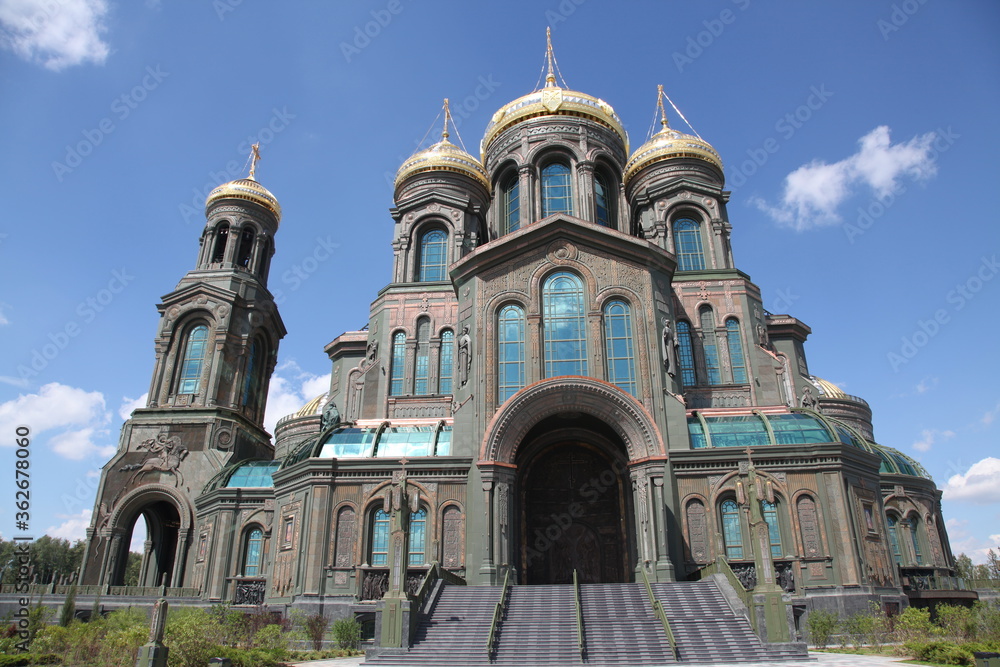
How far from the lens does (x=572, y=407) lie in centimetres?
2378

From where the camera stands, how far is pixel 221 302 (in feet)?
127

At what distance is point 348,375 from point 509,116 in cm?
1615

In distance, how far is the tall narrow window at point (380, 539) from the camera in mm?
23264

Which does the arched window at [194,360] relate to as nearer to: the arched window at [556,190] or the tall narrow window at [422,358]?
the tall narrow window at [422,358]

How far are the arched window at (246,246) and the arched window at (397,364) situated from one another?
14.6m

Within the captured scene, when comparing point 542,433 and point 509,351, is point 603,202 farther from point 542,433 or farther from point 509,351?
point 542,433

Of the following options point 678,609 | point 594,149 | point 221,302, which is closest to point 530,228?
point 594,149

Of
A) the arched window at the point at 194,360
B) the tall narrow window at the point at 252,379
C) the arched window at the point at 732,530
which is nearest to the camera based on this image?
the arched window at the point at 732,530

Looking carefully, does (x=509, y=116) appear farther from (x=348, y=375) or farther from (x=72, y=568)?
(x=72, y=568)

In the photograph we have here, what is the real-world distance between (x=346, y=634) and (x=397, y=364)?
1368 centimetres

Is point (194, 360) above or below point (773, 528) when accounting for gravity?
above

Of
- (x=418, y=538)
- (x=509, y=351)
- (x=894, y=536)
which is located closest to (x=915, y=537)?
(x=894, y=536)

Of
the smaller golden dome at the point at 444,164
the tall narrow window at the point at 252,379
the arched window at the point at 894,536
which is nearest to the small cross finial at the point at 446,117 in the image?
the smaller golden dome at the point at 444,164

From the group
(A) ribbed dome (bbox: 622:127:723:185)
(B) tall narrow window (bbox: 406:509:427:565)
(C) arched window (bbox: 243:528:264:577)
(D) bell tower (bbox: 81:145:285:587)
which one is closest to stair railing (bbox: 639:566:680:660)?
(B) tall narrow window (bbox: 406:509:427:565)
